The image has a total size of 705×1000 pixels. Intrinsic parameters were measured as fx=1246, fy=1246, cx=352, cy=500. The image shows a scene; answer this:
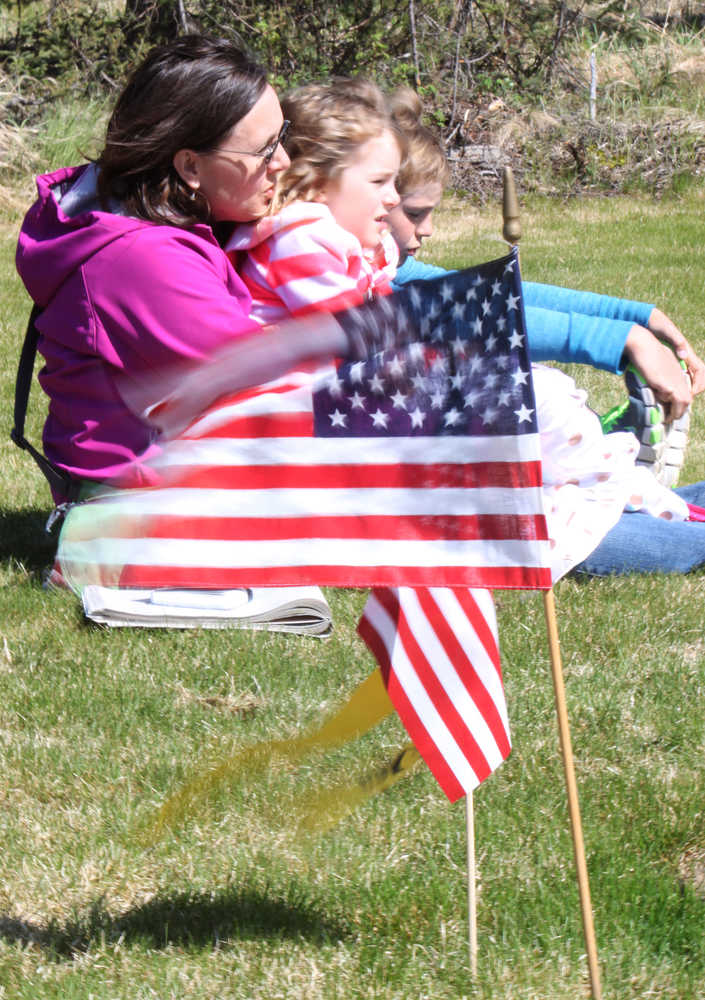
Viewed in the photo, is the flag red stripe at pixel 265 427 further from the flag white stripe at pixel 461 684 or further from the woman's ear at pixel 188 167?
the woman's ear at pixel 188 167

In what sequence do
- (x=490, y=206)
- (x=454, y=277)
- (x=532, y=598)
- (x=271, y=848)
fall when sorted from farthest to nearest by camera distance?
1. (x=490, y=206)
2. (x=532, y=598)
3. (x=271, y=848)
4. (x=454, y=277)

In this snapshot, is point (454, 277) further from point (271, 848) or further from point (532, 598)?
point (532, 598)

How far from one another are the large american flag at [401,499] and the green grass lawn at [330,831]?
44cm

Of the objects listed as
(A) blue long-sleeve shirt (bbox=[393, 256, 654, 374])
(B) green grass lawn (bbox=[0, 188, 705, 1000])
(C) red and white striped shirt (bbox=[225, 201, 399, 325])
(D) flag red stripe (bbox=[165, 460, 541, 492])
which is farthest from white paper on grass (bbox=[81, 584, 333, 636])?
(D) flag red stripe (bbox=[165, 460, 541, 492])

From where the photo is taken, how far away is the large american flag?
7.23 feet

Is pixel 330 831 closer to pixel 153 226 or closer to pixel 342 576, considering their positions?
pixel 342 576

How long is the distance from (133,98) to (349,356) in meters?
1.58

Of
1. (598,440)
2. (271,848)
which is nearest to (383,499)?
(271,848)

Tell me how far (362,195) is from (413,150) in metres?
0.60

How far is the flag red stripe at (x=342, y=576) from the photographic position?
2242 millimetres

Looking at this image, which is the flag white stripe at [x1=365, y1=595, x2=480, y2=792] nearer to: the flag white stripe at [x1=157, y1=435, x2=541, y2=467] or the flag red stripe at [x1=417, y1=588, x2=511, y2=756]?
the flag red stripe at [x1=417, y1=588, x2=511, y2=756]

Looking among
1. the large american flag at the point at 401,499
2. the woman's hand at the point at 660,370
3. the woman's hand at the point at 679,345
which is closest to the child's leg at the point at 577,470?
the woman's hand at the point at 679,345

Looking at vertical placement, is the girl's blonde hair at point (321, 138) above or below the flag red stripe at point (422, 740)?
above

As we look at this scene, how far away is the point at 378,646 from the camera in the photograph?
2514 millimetres
